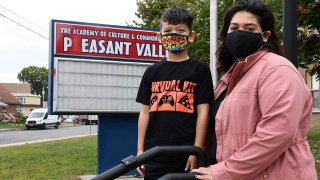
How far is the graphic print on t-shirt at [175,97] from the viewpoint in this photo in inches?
102

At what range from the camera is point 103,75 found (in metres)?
7.59

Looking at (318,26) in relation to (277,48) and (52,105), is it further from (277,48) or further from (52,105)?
(277,48)

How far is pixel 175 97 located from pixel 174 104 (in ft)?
0.14

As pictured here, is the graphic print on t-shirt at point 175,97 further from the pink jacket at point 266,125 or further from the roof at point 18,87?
the roof at point 18,87

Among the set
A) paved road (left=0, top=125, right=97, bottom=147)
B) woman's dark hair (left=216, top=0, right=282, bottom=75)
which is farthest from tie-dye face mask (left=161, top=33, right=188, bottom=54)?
paved road (left=0, top=125, right=97, bottom=147)

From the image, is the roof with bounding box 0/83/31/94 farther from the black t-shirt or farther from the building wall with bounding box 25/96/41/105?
the black t-shirt

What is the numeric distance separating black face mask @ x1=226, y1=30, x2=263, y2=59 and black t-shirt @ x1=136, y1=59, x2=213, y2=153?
1.66 ft

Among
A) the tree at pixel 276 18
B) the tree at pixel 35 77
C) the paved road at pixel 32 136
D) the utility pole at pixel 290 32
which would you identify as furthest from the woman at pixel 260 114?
the tree at pixel 35 77

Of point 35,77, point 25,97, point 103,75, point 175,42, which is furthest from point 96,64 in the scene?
point 35,77

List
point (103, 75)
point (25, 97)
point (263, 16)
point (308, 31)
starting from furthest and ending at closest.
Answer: point (25, 97) < point (103, 75) < point (308, 31) < point (263, 16)

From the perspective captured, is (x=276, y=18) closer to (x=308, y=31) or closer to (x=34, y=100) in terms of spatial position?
(x=308, y=31)

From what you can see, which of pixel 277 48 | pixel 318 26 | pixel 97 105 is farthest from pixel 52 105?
pixel 277 48

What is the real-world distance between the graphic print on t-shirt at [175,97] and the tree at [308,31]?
4424mm

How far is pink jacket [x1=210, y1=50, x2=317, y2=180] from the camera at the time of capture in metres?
1.77
